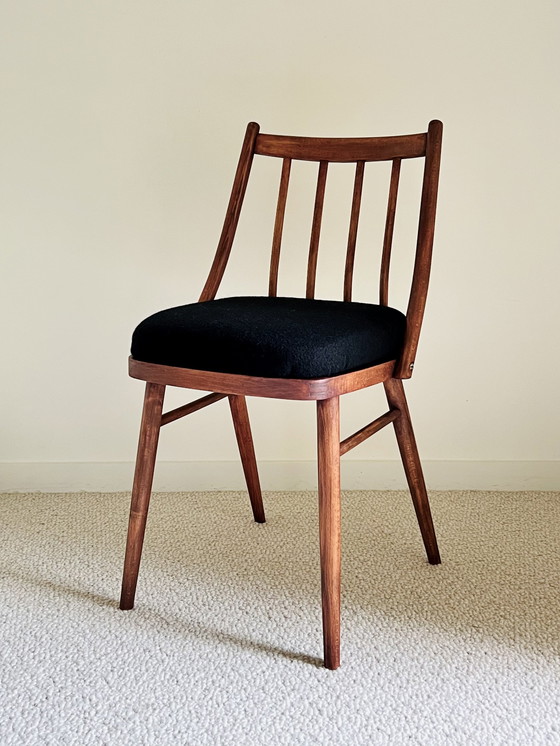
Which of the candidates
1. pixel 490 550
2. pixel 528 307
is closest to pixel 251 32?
pixel 528 307

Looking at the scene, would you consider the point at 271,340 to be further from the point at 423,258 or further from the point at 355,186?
the point at 355,186

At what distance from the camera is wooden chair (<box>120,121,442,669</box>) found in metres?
1.11

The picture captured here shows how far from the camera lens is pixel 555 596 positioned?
137 centimetres

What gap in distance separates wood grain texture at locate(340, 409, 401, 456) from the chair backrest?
0.09 metres

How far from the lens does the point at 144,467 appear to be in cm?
127

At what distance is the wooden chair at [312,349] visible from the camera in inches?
43.8

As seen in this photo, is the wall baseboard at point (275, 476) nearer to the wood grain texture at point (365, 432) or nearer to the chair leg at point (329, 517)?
the wood grain texture at point (365, 432)

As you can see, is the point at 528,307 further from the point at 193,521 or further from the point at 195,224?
the point at 193,521

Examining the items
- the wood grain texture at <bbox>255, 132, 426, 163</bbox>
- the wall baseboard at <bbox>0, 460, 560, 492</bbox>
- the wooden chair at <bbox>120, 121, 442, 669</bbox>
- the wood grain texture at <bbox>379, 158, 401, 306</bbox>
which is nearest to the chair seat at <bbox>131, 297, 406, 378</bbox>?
the wooden chair at <bbox>120, 121, 442, 669</bbox>

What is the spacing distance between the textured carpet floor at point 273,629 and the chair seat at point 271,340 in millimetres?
420

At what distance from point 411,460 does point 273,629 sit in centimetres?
37

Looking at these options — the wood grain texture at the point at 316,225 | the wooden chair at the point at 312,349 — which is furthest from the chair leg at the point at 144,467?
the wood grain texture at the point at 316,225

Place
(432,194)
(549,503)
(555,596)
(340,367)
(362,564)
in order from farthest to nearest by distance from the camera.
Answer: (549,503) → (362,564) → (555,596) → (432,194) → (340,367)

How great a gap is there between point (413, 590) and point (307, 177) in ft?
3.01
